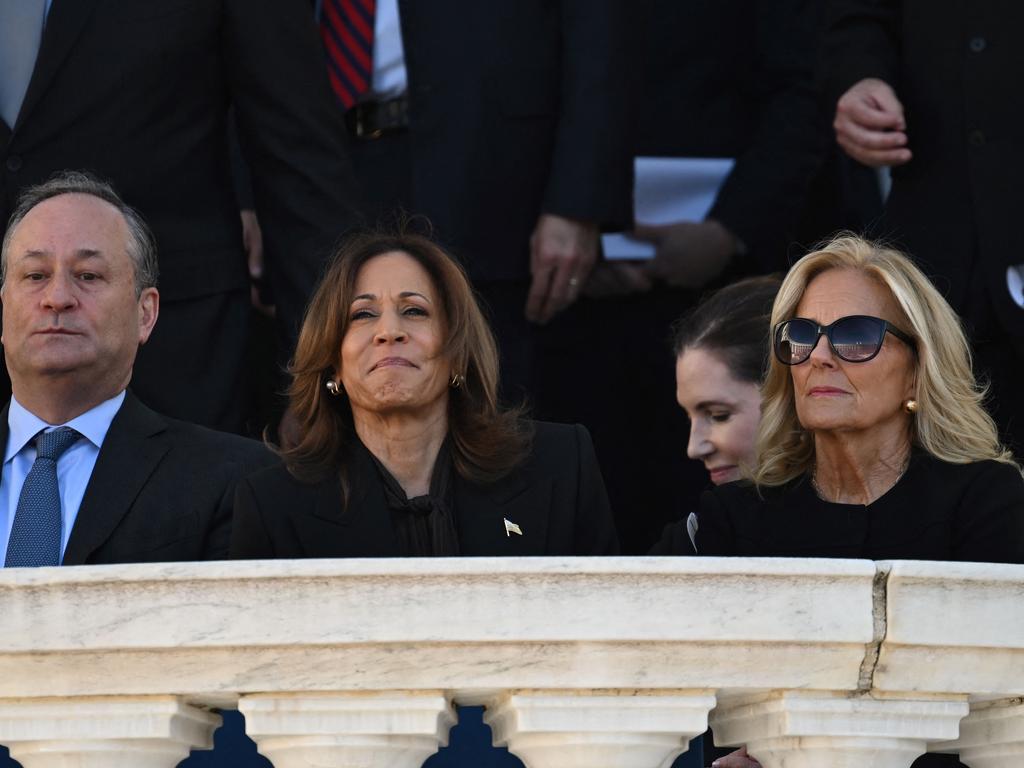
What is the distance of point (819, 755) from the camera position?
2701 millimetres

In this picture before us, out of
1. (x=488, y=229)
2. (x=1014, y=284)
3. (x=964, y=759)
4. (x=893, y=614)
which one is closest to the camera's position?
(x=893, y=614)

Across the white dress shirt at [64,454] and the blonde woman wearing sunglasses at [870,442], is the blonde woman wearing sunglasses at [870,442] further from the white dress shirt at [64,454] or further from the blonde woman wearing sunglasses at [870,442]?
the white dress shirt at [64,454]

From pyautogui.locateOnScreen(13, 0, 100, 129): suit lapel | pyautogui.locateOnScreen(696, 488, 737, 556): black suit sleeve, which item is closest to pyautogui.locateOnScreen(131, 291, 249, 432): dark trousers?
pyautogui.locateOnScreen(13, 0, 100, 129): suit lapel

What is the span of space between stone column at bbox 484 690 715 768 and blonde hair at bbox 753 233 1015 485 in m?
1.22

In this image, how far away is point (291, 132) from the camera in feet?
17.0

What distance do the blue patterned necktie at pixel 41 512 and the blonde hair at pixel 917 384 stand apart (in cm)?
144

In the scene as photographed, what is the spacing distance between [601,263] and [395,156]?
769 mm

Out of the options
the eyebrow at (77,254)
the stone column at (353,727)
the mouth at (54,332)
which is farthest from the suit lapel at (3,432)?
the stone column at (353,727)

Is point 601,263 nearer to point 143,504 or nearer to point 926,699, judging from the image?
point 143,504

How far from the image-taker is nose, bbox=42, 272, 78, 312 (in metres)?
4.41

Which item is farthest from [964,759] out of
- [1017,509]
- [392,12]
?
[392,12]

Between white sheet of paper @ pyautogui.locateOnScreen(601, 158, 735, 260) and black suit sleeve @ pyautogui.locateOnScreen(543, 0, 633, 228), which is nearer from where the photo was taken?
black suit sleeve @ pyautogui.locateOnScreen(543, 0, 633, 228)

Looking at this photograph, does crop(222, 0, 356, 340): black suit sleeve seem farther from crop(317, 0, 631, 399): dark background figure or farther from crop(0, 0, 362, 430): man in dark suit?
crop(317, 0, 631, 399): dark background figure

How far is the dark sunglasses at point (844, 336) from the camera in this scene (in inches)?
150
